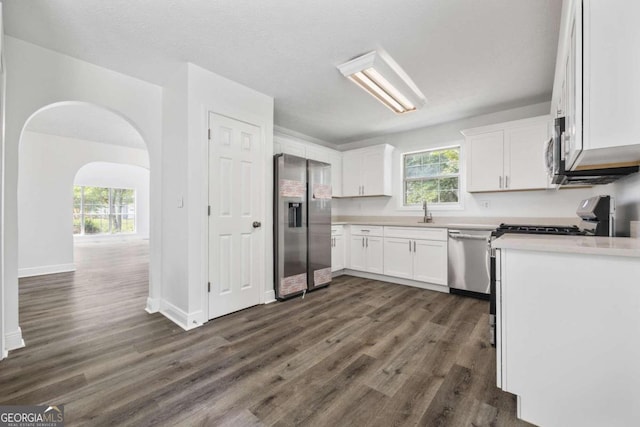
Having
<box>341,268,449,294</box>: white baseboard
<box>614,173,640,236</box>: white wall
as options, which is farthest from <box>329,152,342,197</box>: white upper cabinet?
<box>614,173,640,236</box>: white wall

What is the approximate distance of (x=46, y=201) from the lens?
16.1ft

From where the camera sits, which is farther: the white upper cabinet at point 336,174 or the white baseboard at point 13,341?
the white upper cabinet at point 336,174

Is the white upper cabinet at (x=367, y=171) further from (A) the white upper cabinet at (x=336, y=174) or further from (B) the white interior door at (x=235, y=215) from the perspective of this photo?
(B) the white interior door at (x=235, y=215)

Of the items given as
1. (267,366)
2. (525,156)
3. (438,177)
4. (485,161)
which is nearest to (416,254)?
(438,177)

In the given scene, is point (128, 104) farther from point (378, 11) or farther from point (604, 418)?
point (604, 418)

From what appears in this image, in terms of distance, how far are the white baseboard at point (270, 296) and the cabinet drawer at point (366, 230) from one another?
5.93 ft

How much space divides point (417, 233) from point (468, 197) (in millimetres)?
1008

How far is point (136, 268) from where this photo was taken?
5.23 meters

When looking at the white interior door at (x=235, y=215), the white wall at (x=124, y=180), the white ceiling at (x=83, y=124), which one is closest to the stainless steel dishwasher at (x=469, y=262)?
the white interior door at (x=235, y=215)

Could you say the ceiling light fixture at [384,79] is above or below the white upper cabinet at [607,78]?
above

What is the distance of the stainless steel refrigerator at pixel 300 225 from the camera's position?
335 cm

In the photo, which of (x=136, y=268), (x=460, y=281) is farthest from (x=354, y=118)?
(x=136, y=268)

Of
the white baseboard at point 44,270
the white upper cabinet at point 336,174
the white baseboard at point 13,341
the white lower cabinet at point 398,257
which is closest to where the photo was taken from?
the white baseboard at point 13,341

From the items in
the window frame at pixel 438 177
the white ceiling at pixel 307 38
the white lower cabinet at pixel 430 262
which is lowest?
the white lower cabinet at pixel 430 262
